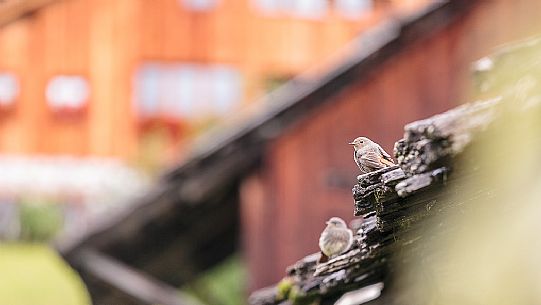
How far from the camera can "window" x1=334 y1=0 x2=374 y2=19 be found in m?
30.3

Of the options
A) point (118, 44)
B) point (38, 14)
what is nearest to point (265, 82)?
point (118, 44)

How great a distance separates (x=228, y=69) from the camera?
3070 centimetres

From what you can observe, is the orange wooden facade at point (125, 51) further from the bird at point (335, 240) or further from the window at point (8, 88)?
the bird at point (335, 240)

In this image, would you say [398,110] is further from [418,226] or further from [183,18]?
[183,18]

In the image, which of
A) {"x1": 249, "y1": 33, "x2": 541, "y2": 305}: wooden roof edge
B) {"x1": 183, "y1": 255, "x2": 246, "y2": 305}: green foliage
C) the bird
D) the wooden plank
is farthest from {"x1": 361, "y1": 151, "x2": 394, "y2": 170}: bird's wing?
{"x1": 183, "y1": 255, "x2": 246, "y2": 305}: green foliage

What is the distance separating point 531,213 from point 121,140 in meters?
28.4

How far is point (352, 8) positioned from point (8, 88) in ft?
30.5

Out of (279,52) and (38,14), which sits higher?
(279,52)

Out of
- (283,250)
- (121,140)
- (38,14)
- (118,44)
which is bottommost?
(38,14)

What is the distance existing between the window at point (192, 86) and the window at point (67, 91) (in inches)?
55.2

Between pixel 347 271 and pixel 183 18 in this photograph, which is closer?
pixel 347 271

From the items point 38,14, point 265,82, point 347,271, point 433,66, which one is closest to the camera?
point 347,271

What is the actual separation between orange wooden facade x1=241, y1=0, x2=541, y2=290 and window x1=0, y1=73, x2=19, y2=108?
2119 centimetres

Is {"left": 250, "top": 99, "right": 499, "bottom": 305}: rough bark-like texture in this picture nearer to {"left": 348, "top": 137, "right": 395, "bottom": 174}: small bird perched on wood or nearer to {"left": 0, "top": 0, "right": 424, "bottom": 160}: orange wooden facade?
{"left": 348, "top": 137, "right": 395, "bottom": 174}: small bird perched on wood
